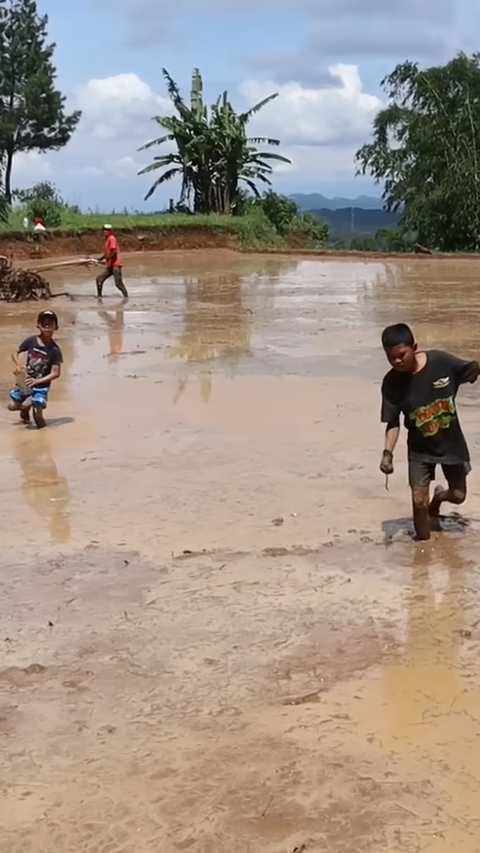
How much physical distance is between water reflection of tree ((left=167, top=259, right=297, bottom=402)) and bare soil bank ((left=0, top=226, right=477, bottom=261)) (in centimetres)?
624

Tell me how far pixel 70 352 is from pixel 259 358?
265cm

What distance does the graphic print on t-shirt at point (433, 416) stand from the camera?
6031 millimetres

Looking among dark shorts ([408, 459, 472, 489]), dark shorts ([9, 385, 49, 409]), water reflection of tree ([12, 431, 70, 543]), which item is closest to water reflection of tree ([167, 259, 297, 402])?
dark shorts ([9, 385, 49, 409])

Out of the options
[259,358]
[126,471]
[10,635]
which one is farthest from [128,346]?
[10,635]

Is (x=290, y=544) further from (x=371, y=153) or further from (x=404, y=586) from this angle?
(x=371, y=153)

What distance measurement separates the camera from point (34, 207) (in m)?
36.1

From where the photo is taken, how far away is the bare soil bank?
32406mm

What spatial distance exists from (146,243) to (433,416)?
30.6 meters

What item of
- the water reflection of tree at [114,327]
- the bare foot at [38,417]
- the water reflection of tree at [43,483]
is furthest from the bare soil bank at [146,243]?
the water reflection of tree at [43,483]

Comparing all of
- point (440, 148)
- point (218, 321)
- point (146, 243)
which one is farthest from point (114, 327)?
point (440, 148)

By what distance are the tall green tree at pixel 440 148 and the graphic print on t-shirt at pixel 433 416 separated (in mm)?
34783

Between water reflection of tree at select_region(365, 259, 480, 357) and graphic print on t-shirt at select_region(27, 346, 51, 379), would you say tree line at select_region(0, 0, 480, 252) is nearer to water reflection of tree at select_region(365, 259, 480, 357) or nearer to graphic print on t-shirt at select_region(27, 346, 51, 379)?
water reflection of tree at select_region(365, 259, 480, 357)

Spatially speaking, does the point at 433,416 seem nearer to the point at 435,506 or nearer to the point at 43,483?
the point at 435,506

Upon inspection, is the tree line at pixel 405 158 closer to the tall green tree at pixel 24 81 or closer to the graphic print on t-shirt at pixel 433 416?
the tall green tree at pixel 24 81
